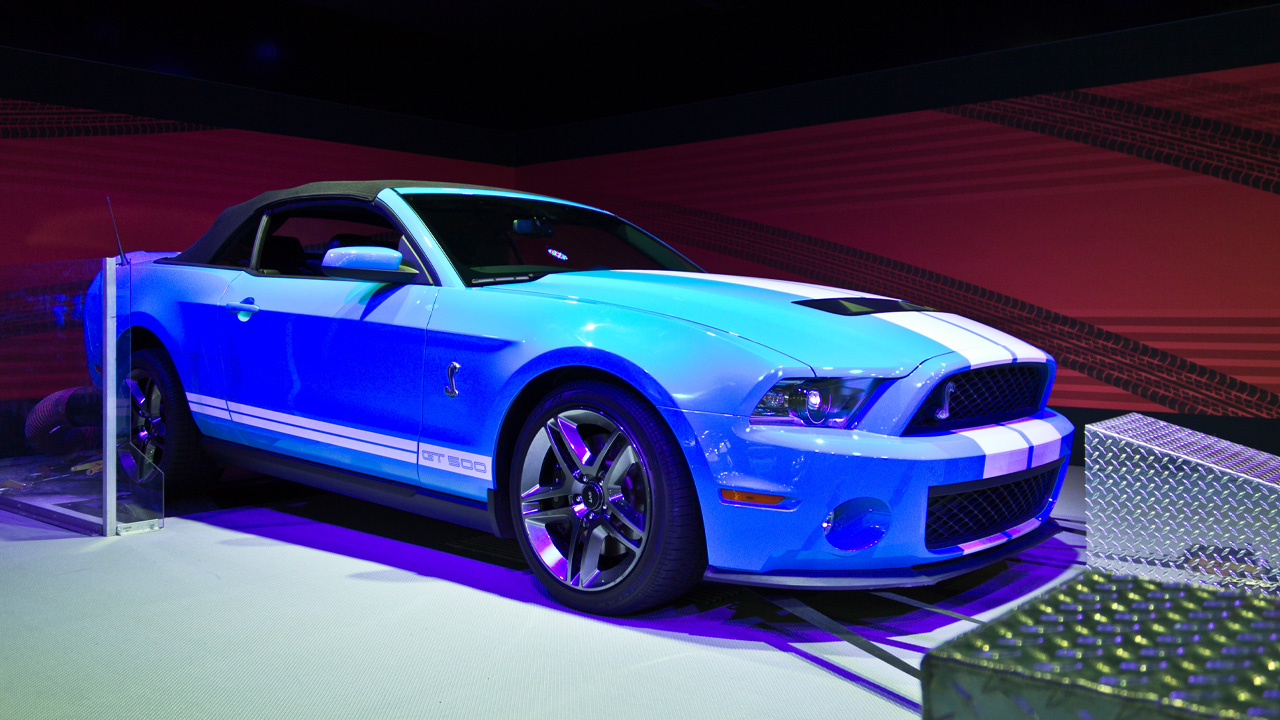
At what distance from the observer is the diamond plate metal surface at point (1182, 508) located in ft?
6.77

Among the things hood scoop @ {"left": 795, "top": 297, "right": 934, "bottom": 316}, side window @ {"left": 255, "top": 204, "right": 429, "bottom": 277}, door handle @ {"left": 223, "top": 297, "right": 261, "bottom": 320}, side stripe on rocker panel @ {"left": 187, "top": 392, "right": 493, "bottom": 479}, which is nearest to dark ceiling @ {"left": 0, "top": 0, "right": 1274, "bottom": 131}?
side window @ {"left": 255, "top": 204, "right": 429, "bottom": 277}

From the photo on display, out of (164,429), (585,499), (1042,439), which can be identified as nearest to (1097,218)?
(1042,439)

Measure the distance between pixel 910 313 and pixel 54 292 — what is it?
3641 mm

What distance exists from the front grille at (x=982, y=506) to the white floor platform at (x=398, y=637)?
305mm

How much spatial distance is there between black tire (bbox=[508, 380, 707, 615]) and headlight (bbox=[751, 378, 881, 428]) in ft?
0.92

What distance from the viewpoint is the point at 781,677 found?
215 centimetres

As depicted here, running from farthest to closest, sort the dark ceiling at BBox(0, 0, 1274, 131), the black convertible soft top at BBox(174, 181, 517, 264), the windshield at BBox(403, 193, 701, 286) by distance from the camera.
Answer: the dark ceiling at BBox(0, 0, 1274, 131) < the black convertible soft top at BBox(174, 181, 517, 264) < the windshield at BBox(403, 193, 701, 286)

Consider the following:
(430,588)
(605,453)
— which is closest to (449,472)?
(430,588)

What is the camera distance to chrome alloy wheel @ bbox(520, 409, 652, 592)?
8.03 feet

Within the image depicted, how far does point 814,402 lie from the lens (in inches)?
89.2

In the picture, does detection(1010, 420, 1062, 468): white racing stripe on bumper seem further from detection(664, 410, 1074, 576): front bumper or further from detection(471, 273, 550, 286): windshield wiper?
detection(471, 273, 550, 286): windshield wiper

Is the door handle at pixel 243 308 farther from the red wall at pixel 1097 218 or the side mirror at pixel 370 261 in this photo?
the red wall at pixel 1097 218

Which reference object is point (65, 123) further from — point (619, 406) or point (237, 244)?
point (619, 406)

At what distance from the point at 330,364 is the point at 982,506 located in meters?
2.20
